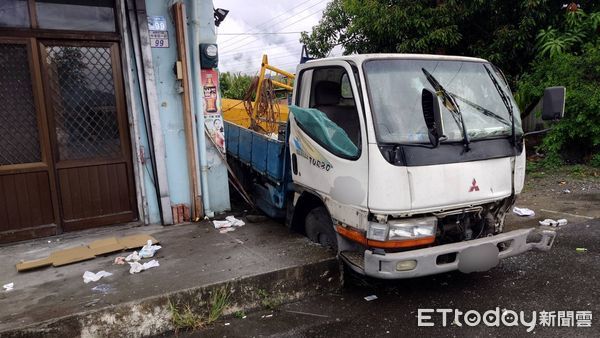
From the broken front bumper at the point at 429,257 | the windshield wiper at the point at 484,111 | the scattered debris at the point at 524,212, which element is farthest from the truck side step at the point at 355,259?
the scattered debris at the point at 524,212

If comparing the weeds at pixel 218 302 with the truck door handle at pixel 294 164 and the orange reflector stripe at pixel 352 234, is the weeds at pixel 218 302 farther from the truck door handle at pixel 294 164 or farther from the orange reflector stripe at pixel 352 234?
the truck door handle at pixel 294 164

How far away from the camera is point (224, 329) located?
3.53m

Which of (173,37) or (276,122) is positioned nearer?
(173,37)

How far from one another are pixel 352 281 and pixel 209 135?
2.58m

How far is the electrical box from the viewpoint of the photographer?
5.41 metres

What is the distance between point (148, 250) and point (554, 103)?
394 centimetres

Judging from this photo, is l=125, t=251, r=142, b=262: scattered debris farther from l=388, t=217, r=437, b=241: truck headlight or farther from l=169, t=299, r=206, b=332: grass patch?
l=388, t=217, r=437, b=241: truck headlight

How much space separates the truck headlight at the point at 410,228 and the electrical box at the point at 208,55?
10.6ft

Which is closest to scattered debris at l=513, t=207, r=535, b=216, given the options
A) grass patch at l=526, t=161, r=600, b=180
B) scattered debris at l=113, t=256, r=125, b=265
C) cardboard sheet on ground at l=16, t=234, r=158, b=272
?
grass patch at l=526, t=161, r=600, b=180

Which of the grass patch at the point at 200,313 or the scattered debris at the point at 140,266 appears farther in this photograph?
the scattered debris at the point at 140,266

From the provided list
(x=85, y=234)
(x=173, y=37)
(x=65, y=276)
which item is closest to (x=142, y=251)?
(x=65, y=276)

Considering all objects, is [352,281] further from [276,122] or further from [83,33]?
[83,33]

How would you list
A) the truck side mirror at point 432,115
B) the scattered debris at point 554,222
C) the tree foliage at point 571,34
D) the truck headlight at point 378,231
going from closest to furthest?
1. the truck side mirror at point 432,115
2. the truck headlight at point 378,231
3. the scattered debris at point 554,222
4. the tree foliage at point 571,34

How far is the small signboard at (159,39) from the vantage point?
516 centimetres
